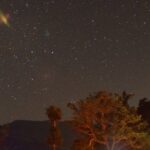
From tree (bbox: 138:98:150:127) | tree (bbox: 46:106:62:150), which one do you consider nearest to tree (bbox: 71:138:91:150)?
tree (bbox: 46:106:62:150)

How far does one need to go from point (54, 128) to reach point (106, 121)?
33.1 feet

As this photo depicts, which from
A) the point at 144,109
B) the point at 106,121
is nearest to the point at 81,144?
the point at 106,121

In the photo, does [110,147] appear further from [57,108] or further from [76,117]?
[57,108]

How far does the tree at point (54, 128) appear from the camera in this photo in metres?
59.2

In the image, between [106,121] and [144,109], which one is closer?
[106,121]

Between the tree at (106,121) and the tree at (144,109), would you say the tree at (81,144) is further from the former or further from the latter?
the tree at (144,109)

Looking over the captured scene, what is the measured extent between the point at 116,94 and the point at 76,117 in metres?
5.55

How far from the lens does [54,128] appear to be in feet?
197

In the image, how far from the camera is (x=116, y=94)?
181 feet

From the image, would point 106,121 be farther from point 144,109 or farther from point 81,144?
point 144,109

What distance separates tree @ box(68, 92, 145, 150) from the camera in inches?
2050

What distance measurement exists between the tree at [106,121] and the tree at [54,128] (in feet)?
20.0

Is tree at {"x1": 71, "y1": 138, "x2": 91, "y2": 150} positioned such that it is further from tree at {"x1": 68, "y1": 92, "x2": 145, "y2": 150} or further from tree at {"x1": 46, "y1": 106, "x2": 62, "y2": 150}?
tree at {"x1": 46, "y1": 106, "x2": 62, "y2": 150}

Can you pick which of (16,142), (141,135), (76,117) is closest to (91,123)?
(76,117)
